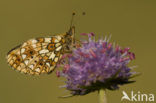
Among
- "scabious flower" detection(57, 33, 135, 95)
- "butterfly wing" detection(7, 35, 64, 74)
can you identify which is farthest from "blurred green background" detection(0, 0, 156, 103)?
"scabious flower" detection(57, 33, 135, 95)

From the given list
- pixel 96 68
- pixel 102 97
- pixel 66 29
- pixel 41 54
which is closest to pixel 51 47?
pixel 41 54

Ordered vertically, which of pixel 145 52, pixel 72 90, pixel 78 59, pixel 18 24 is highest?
pixel 18 24

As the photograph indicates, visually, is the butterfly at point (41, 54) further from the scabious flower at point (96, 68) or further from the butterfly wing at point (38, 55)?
the scabious flower at point (96, 68)

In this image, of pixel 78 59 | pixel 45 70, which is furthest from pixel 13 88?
pixel 78 59

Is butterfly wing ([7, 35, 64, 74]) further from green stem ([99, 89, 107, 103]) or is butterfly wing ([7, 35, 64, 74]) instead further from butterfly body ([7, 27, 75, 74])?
green stem ([99, 89, 107, 103])

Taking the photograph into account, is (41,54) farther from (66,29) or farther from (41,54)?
(66,29)

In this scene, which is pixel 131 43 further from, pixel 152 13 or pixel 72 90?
pixel 72 90
